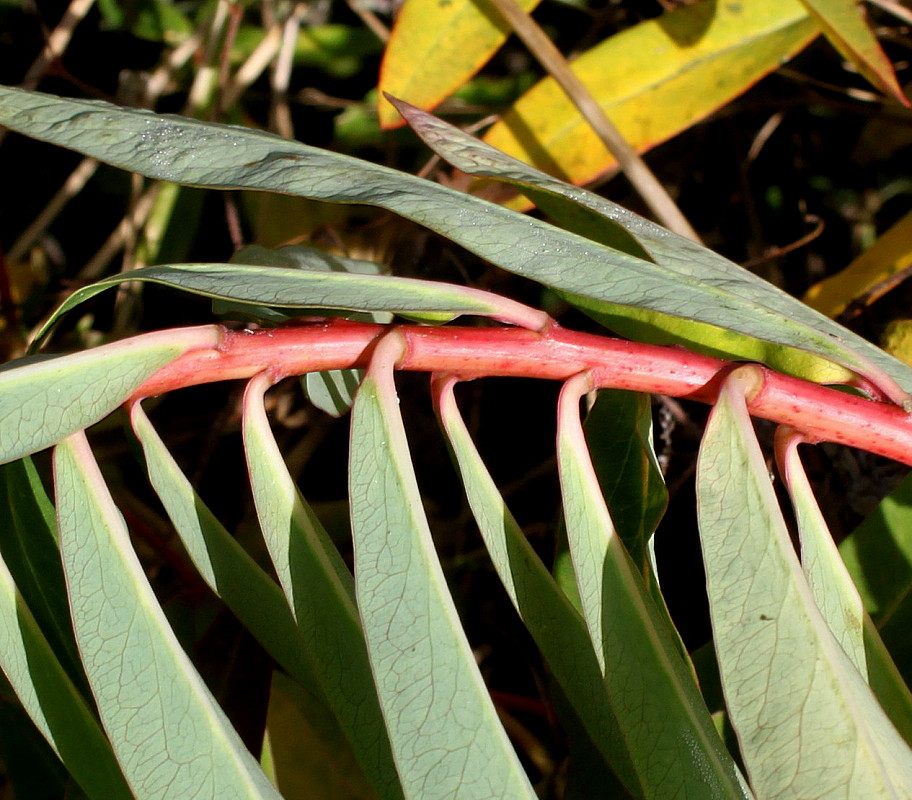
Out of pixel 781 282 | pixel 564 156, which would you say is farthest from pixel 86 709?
pixel 781 282

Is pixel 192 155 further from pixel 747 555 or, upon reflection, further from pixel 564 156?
pixel 564 156

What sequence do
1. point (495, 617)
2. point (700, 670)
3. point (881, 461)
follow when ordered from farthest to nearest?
point (495, 617) < point (881, 461) < point (700, 670)

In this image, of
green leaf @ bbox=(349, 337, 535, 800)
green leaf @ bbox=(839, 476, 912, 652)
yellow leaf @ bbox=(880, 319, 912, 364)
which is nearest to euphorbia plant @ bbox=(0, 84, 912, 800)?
green leaf @ bbox=(349, 337, 535, 800)

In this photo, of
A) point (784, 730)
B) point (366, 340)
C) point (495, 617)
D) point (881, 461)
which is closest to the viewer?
point (784, 730)

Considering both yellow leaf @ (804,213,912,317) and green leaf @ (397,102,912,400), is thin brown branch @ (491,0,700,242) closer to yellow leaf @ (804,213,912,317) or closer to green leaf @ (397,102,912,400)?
yellow leaf @ (804,213,912,317)

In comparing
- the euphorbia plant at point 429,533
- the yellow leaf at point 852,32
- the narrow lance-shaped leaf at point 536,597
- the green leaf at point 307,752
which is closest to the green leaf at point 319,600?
the euphorbia plant at point 429,533

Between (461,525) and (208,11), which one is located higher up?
(208,11)

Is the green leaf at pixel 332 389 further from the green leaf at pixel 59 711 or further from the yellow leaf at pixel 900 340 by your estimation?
the yellow leaf at pixel 900 340
